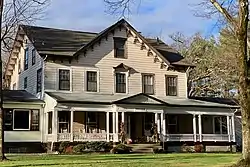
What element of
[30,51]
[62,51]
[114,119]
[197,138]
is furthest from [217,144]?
[30,51]

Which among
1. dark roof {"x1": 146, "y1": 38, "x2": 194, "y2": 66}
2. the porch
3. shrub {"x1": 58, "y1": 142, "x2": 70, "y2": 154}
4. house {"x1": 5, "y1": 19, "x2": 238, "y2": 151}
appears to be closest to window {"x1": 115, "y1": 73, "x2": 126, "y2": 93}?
house {"x1": 5, "y1": 19, "x2": 238, "y2": 151}

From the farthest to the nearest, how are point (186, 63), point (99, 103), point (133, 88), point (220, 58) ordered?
point (220, 58)
point (186, 63)
point (133, 88)
point (99, 103)

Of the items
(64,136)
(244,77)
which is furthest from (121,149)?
→ (244,77)

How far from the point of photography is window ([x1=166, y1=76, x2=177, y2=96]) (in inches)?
1465

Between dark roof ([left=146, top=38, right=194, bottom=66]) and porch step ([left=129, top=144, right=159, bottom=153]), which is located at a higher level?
dark roof ([left=146, top=38, right=194, bottom=66])

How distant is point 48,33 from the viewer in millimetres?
36438

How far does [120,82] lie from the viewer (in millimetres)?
35438

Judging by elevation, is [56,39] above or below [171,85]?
above

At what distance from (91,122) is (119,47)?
21.0ft

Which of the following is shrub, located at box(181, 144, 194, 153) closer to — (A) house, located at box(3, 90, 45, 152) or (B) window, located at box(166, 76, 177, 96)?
(B) window, located at box(166, 76, 177, 96)

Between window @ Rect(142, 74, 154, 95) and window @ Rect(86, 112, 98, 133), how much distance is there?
483 centimetres

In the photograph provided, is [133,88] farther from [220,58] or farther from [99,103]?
[220,58]

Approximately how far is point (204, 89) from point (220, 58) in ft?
29.4

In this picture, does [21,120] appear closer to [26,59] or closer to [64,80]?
[64,80]
